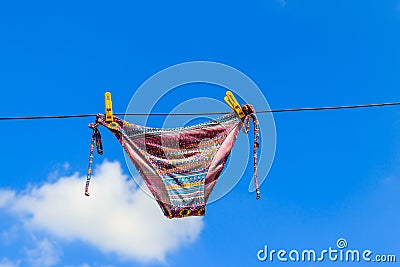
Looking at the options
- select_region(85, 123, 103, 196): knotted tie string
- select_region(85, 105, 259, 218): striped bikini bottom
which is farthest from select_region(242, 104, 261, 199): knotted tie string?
select_region(85, 123, 103, 196): knotted tie string

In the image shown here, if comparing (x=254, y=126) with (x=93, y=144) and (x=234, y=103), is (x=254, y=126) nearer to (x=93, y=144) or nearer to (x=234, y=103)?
(x=234, y=103)

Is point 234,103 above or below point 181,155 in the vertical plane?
above

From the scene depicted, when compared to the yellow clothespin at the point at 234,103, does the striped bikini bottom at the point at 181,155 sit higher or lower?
lower

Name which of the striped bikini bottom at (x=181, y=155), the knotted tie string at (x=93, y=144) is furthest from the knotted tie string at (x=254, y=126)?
the knotted tie string at (x=93, y=144)

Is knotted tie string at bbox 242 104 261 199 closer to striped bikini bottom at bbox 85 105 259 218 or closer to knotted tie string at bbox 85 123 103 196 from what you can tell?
striped bikini bottom at bbox 85 105 259 218

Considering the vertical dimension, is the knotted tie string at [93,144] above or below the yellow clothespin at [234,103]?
below

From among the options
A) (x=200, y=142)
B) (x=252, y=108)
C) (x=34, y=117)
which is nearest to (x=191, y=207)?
(x=200, y=142)

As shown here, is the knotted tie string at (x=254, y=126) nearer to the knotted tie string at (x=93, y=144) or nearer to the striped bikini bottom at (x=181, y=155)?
the striped bikini bottom at (x=181, y=155)

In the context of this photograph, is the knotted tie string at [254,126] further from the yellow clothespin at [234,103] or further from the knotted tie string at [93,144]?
the knotted tie string at [93,144]

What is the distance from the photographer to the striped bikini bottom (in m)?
7.50

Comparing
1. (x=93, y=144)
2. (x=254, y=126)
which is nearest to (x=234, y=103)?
(x=254, y=126)

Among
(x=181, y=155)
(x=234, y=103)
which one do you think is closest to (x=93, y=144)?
(x=181, y=155)

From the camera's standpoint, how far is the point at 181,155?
764cm

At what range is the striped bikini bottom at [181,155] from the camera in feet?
24.6
